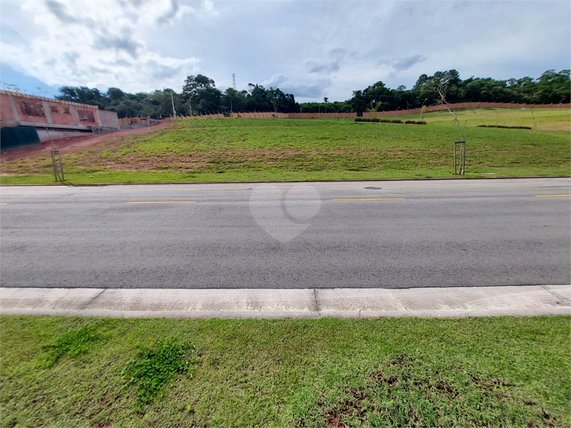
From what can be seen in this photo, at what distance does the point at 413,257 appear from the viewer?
4.76 m

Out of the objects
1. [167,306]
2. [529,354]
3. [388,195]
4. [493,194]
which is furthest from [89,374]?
[493,194]

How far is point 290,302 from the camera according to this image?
348 cm

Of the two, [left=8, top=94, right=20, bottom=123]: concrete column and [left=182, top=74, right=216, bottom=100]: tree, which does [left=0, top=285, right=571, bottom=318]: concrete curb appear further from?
[left=182, top=74, right=216, bottom=100]: tree

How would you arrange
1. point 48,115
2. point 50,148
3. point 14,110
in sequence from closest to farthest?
point 50,148, point 14,110, point 48,115

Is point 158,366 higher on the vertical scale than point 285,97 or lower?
lower

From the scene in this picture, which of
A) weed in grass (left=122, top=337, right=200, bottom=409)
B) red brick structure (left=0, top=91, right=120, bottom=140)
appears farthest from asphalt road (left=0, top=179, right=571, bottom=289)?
red brick structure (left=0, top=91, right=120, bottom=140)

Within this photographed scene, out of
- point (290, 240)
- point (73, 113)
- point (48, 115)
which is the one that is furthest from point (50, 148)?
point (290, 240)

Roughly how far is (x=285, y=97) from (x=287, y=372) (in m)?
88.4

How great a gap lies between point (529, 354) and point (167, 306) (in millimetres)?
4063

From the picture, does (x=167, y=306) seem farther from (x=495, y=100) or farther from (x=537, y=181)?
(x=495, y=100)

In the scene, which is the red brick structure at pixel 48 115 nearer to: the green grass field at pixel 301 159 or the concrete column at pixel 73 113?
the concrete column at pixel 73 113

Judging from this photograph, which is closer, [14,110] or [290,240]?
[290,240]

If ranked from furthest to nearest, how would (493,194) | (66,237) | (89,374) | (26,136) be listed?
(26,136) < (493,194) < (66,237) < (89,374)

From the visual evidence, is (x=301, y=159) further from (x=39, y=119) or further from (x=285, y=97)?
(x=285, y=97)
